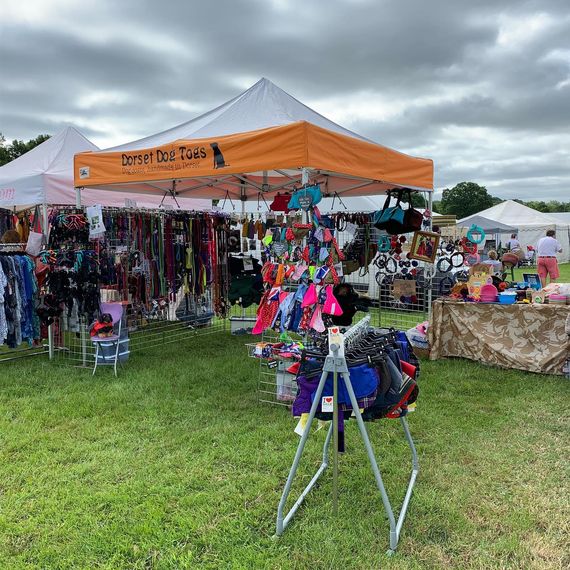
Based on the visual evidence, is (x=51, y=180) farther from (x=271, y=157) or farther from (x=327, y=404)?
(x=327, y=404)

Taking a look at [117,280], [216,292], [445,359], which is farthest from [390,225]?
[117,280]

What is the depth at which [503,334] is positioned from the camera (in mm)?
5473

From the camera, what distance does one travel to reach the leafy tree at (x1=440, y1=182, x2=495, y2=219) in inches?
2283

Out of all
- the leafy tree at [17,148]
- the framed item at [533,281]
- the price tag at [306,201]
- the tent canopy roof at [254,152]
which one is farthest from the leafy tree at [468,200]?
the price tag at [306,201]

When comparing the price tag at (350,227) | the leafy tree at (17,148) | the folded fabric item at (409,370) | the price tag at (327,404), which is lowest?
the price tag at (327,404)

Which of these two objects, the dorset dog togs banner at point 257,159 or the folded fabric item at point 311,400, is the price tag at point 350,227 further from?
the folded fabric item at point 311,400

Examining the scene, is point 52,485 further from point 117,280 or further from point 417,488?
point 117,280

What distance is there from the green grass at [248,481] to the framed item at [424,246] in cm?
169

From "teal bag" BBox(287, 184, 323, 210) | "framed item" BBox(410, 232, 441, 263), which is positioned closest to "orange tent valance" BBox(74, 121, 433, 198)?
"teal bag" BBox(287, 184, 323, 210)

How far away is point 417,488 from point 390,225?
368cm

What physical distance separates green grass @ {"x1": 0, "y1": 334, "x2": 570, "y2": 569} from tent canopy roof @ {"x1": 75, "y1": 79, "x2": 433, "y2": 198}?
2159 mm

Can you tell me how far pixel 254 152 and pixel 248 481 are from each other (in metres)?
2.71

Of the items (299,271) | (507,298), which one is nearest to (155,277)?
(299,271)

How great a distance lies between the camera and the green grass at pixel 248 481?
2.40m
